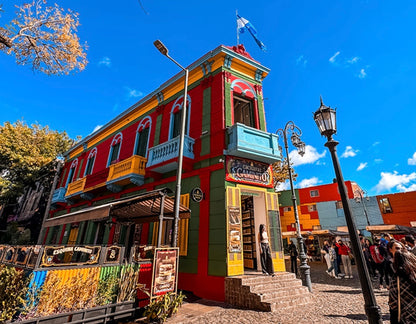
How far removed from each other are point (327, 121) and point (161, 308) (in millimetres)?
6025

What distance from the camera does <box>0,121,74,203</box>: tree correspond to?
2127 centimetres

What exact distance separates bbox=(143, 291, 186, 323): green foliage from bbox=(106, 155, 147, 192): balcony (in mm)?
7536

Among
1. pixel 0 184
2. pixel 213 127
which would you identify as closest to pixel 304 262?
pixel 213 127

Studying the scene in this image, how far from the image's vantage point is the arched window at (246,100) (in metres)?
11.1

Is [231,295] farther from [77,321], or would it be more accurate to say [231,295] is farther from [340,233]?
[340,233]

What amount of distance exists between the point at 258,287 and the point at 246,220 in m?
3.77

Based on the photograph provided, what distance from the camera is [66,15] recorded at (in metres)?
8.20

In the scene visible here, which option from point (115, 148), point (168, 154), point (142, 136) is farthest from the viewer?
point (115, 148)

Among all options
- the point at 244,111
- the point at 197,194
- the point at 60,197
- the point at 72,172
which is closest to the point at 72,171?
the point at 72,172

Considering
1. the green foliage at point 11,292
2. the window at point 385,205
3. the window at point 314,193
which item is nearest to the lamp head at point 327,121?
the green foliage at point 11,292

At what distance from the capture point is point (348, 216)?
386 centimetres

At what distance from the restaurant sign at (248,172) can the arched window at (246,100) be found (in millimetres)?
2353

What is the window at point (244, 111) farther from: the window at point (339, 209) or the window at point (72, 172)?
the window at point (339, 209)

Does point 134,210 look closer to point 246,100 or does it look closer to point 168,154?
point 168,154
